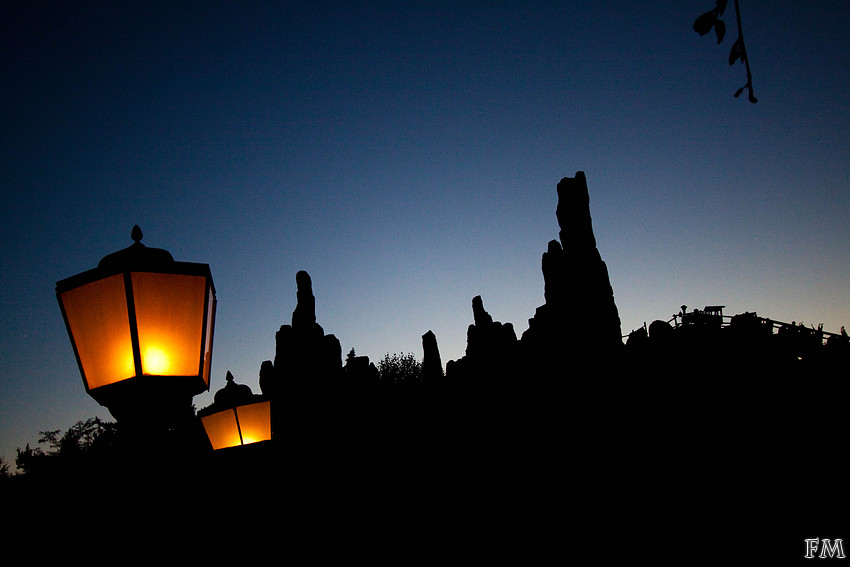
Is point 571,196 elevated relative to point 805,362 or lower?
elevated

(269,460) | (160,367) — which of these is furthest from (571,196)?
(160,367)

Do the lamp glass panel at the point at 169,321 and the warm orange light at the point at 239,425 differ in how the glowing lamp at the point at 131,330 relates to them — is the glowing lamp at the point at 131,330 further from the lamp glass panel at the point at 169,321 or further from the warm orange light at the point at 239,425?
the warm orange light at the point at 239,425

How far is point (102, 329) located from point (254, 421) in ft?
16.8

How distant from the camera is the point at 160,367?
2.36 meters

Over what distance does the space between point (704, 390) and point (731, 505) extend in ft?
23.8

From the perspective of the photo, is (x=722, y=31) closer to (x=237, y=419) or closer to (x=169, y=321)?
(x=169, y=321)

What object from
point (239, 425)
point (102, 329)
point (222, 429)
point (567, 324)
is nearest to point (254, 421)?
point (239, 425)

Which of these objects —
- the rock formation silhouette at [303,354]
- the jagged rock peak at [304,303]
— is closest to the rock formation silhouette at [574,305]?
the rock formation silhouette at [303,354]

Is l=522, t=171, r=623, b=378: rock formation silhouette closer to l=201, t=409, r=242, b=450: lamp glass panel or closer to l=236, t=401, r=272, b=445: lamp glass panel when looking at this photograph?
l=236, t=401, r=272, b=445: lamp glass panel

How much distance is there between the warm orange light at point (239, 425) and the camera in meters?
6.89

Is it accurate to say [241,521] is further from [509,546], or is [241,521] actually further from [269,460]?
[509,546]

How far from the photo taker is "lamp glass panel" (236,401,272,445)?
690 cm

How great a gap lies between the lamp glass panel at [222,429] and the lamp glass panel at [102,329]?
16.2 ft

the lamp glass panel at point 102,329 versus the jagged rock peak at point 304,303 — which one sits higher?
the jagged rock peak at point 304,303
